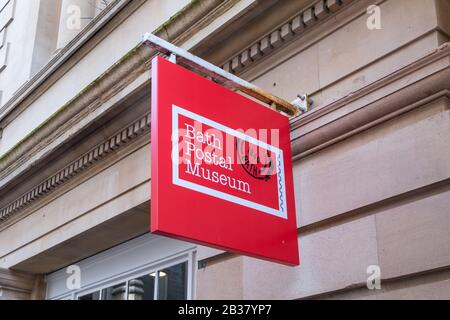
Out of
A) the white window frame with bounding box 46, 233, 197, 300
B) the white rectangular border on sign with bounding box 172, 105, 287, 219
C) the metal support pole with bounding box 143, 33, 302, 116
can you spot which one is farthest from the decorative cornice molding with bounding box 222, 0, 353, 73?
the white window frame with bounding box 46, 233, 197, 300

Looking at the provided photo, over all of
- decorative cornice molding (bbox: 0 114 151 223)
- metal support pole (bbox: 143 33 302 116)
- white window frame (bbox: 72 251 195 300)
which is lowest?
white window frame (bbox: 72 251 195 300)

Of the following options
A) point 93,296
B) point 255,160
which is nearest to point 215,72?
point 255,160

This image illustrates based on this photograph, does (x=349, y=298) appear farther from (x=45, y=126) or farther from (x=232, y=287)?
(x=45, y=126)

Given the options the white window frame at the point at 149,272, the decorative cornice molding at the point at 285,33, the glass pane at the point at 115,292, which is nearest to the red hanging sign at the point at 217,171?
the decorative cornice molding at the point at 285,33

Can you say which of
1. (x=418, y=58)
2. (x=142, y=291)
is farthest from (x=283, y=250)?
(x=142, y=291)

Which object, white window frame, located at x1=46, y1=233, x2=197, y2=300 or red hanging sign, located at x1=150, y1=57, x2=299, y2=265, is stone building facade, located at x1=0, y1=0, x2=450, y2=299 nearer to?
white window frame, located at x1=46, y1=233, x2=197, y2=300

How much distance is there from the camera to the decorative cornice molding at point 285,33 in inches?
245

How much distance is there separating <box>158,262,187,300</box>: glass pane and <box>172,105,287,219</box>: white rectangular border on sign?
3078mm

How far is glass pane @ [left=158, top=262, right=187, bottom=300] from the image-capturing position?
323 inches

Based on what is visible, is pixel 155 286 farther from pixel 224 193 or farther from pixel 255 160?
pixel 224 193

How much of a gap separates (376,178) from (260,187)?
0.96 meters

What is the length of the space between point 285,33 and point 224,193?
7.64 feet

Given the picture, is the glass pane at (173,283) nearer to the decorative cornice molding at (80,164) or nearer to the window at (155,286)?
the window at (155,286)

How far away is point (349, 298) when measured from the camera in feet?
17.2
